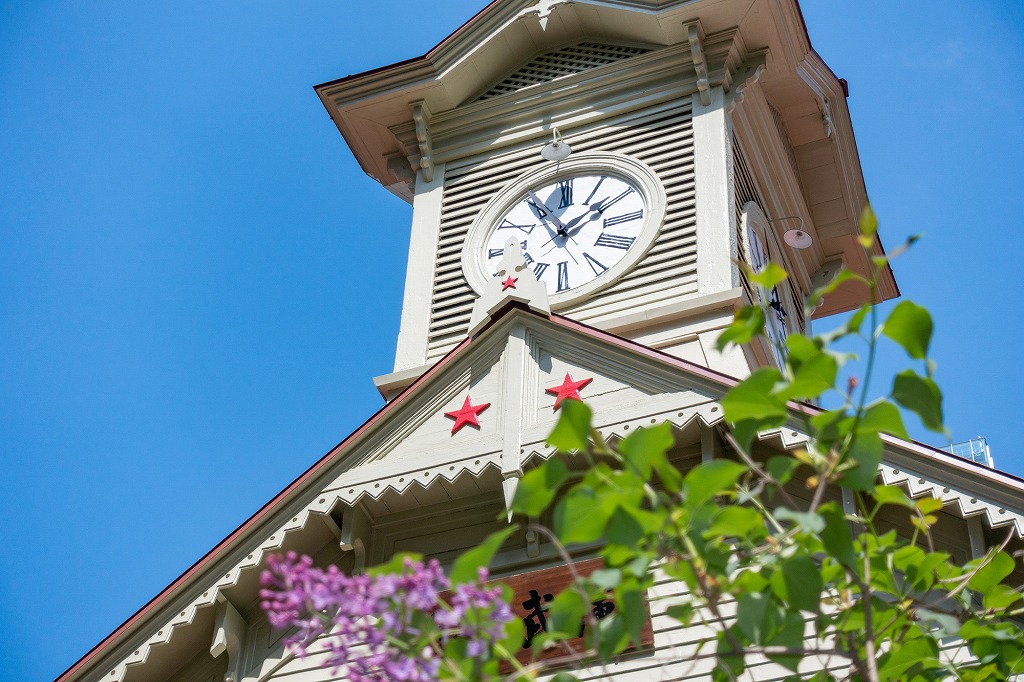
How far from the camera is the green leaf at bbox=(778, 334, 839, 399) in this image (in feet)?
14.3

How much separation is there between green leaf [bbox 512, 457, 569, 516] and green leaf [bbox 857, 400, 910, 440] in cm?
98

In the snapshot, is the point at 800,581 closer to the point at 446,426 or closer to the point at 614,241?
the point at 446,426

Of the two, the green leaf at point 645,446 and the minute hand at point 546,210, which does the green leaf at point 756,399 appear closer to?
the green leaf at point 645,446

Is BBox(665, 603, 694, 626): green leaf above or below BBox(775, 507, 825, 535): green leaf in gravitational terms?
below

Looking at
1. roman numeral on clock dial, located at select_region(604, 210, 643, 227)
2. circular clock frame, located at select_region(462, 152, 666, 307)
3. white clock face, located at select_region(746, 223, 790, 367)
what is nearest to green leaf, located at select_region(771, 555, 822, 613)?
circular clock frame, located at select_region(462, 152, 666, 307)

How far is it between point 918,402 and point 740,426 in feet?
1.86

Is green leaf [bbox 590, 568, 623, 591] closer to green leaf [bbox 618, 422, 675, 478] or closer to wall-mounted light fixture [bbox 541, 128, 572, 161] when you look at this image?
green leaf [bbox 618, 422, 675, 478]

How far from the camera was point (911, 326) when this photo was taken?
4328 millimetres

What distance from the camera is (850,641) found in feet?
15.6

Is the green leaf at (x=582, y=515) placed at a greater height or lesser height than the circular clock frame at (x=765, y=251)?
lesser

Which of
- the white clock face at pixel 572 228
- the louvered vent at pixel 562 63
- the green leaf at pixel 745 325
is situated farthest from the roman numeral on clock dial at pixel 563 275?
the green leaf at pixel 745 325

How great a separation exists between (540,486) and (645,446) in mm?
348

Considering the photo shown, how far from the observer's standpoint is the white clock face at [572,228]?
12.6 metres

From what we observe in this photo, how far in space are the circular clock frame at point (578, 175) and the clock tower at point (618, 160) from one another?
2cm
